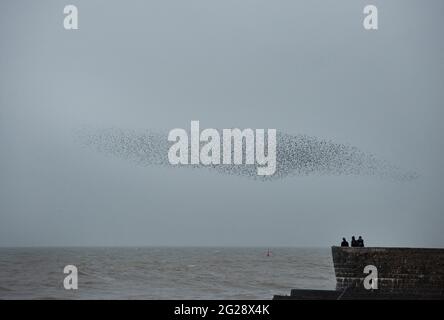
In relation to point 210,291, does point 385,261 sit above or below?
above

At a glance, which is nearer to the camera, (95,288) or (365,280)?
(365,280)

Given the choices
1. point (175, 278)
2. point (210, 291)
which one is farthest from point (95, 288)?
point (175, 278)
